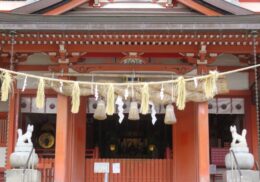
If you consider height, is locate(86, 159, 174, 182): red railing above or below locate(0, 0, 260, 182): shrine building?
below

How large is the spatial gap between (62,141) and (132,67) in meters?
2.34

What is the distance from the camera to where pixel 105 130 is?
17156 millimetres

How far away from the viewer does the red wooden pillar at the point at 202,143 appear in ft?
33.1

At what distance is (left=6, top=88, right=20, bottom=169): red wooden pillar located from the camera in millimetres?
11406

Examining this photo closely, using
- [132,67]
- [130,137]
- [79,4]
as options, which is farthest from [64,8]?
[130,137]

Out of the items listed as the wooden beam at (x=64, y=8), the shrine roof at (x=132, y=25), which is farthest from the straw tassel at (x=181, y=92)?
the wooden beam at (x=64, y=8)

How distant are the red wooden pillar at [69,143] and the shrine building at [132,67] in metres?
0.02

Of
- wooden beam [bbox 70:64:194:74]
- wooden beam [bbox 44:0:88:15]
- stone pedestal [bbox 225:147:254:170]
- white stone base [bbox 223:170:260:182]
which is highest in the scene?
wooden beam [bbox 44:0:88:15]

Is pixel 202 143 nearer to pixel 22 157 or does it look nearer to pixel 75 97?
pixel 75 97

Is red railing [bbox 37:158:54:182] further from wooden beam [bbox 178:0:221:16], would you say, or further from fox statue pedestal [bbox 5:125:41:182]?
wooden beam [bbox 178:0:221:16]

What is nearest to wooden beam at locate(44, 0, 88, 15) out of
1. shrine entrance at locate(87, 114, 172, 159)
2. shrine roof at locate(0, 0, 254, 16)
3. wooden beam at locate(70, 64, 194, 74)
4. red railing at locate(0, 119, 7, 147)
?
shrine roof at locate(0, 0, 254, 16)

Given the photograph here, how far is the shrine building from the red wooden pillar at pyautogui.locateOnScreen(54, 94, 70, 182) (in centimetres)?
2

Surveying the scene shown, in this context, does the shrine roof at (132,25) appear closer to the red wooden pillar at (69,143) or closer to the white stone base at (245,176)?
the red wooden pillar at (69,143)

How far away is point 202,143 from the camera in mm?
10180
